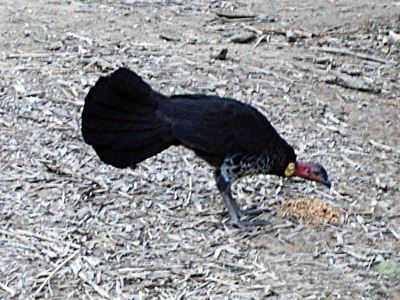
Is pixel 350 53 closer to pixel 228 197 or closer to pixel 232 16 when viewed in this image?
pixel 232 16

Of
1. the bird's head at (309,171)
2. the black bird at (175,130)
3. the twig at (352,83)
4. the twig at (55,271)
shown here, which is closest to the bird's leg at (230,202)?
the black bird at (175,130)

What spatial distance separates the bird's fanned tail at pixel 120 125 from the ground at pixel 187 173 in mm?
404

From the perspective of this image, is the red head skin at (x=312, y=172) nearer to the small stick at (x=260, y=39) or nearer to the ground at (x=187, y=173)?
the ground at (x=187, y=173)

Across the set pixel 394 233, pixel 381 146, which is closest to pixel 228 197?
pixel 394 233

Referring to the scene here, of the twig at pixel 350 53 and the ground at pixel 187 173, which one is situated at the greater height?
the twig at pixel 350 53

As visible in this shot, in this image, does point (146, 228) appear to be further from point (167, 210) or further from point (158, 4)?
point (158, 4)

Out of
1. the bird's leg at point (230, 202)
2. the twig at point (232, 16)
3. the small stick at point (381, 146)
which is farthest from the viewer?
the twig at point (232, 16)

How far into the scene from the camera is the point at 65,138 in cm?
608

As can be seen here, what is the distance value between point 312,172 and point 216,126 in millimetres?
648

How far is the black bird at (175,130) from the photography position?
5141 millimetres

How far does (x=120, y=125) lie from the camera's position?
5172 millimetres

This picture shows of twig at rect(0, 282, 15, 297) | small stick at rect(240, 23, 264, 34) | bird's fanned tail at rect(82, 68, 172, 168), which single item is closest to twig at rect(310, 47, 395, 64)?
small stick at rect(240, 23, 264, 34)

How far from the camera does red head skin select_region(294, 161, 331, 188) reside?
5395 millimetres

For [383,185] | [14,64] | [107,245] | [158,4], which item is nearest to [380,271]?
[383,185]
